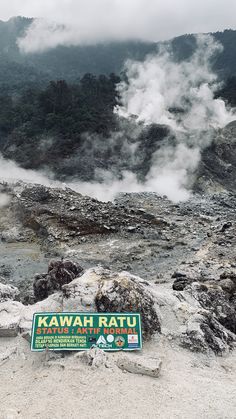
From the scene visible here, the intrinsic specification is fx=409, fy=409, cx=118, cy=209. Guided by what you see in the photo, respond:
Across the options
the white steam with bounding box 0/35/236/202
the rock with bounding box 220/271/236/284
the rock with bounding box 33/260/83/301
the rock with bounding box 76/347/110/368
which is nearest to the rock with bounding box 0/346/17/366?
the rock with bounding box 76/347/110/368

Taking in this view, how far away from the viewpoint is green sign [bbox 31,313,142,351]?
796 cm

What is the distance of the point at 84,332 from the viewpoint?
26.6 feet

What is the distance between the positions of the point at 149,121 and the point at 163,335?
32732 mm

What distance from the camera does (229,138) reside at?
3897cm

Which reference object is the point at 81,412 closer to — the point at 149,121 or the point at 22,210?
the point at 22,210

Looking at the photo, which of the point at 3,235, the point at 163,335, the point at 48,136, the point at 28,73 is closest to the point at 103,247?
the point at 3,235

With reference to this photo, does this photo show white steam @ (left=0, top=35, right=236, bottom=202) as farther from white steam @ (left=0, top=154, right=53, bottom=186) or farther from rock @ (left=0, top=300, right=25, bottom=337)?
rock @ (left=0, top=300, right=25, bottom=337)

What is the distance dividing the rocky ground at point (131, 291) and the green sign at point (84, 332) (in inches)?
13.3

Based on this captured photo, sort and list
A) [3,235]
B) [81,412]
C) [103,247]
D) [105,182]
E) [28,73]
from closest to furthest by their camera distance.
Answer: [81,412]
[103,247]
[3,235]
[105,182]
[28,73]

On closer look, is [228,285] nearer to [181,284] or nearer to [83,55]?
[181,284]

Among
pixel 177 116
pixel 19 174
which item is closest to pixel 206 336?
pixel 19 174

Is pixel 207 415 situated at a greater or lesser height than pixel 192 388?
lesser

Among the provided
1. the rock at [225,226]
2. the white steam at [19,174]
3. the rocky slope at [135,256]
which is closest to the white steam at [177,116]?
the rocky slope at [135,256]

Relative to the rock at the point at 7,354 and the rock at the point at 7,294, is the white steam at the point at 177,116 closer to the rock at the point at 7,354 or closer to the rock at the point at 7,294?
the rock at the point at 7,294
